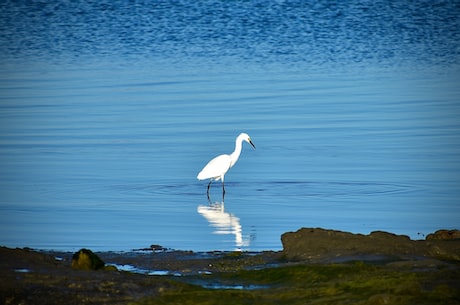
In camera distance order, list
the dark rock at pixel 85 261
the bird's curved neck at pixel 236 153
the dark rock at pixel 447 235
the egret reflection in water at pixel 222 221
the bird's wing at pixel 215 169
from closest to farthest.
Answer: the dark rock at pixel 85 261 < the dark rock at pixel 447 235 < the egret reflection in water at pixel 222 221 < the bird's wing at pixel 215 169 < the bird's curved neck at pixel 236 153

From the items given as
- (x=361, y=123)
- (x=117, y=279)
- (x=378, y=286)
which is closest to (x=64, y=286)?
(x=117, y=279)

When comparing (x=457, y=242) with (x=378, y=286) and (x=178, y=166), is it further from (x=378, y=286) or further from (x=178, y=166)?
(x=178, y=166)

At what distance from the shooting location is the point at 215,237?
1239 cm

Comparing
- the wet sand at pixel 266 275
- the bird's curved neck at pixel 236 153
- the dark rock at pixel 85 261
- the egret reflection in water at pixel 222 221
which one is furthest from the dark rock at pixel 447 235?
the bird's curved neck at pixel 236 153

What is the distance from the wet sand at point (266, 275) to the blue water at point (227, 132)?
3.63ft

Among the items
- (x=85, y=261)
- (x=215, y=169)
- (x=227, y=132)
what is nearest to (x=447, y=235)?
(x=85, y=261)

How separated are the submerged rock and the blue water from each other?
1.09 metres

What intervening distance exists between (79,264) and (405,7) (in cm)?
3362

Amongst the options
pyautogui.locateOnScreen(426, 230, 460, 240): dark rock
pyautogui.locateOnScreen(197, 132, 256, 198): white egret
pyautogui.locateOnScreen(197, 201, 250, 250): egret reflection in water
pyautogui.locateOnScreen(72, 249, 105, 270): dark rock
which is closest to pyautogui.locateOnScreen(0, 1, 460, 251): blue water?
pyautogui.locateOnScreen(197, 201, 250, 250): egret reflection in water

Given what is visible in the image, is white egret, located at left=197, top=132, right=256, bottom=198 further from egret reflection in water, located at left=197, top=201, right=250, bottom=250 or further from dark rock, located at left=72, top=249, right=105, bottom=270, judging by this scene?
dark rock, located at left=72, top=249, right=105, bottom=270

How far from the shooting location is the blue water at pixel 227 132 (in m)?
13.2

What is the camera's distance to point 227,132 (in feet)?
62.0

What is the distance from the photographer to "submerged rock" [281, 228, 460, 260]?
1007 centimetres

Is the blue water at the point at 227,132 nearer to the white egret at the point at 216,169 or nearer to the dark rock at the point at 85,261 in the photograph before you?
the white egret at the point at 216,169
